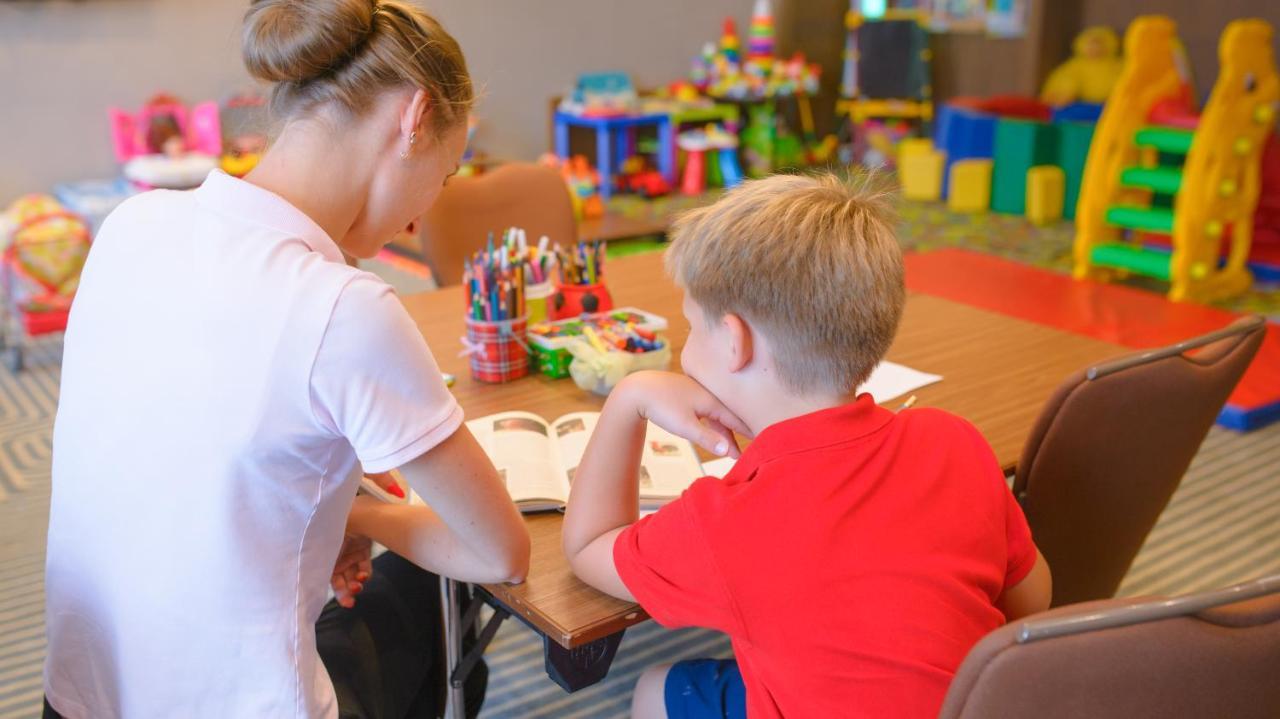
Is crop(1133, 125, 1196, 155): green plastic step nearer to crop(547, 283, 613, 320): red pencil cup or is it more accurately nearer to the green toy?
the green toy

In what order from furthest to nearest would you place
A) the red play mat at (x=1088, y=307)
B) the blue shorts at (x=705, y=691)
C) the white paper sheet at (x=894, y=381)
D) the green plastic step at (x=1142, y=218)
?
the green plastic step at (x=1142, y=218), the red play mat at (x=1088, y=307), the white paper sheet at (x=894, y=381), the blue shorts at (x=705, y=691)

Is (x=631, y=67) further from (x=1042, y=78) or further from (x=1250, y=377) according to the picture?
(x=1250, y=377)

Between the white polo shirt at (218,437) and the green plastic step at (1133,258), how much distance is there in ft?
13.4

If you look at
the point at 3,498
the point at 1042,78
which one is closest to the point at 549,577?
the point at 3,498

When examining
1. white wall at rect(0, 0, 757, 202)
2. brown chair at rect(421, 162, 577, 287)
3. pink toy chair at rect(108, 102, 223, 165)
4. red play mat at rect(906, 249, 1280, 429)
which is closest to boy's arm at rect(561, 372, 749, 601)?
brown chair at rect(421, 162, 577, 287)

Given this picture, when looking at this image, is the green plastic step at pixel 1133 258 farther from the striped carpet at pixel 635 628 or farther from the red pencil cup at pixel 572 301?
the red pencil cup at pixel 572 301

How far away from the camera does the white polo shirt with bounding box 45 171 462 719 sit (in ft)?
3.13

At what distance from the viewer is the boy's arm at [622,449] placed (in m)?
1.14

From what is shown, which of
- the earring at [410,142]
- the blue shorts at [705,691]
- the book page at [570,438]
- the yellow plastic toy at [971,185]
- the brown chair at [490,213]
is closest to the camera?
the earring at [410,142]

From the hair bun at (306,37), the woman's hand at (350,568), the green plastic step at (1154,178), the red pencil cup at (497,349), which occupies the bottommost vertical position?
the green plastic step at (1154,178)

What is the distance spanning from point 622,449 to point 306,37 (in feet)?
1.70

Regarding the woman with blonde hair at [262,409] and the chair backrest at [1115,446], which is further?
the chair backrest at [1115,446]

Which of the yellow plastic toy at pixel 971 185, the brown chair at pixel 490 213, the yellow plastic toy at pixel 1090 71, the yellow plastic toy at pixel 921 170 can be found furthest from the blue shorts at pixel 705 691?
the yellow plastic toy at pixel 1090 71

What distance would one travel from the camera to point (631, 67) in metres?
6.38
